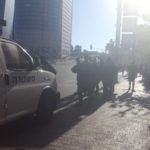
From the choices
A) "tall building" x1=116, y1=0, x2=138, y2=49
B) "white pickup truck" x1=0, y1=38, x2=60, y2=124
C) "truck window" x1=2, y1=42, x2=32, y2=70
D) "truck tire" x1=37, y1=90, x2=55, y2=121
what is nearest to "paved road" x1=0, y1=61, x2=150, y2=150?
"truck tire" x1=37, y1=90, x2=55, y2=121

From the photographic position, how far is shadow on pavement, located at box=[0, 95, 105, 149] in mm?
8422

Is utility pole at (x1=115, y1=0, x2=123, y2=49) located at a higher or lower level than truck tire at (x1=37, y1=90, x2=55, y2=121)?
higher

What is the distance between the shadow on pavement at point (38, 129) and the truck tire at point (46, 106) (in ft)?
0.59

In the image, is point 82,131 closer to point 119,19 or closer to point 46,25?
point 119,19

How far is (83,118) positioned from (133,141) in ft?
10.2

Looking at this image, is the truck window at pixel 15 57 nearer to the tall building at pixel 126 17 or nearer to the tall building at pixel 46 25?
the tall building at pixel 126 17

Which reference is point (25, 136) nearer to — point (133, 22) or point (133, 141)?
point (133, 141)

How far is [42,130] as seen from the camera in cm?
980

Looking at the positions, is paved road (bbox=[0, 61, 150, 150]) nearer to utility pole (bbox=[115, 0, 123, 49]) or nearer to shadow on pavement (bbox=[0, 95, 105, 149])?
shadow on pavement (bbox=[0, 95, 105, 149])

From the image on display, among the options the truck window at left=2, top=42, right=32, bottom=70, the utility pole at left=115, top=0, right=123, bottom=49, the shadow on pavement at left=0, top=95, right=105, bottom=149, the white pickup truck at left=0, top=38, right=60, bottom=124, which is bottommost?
the shadow on pavement at left=0, top=95, right=105, bottom=149

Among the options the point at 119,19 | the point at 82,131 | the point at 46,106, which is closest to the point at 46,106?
the point at 46,106

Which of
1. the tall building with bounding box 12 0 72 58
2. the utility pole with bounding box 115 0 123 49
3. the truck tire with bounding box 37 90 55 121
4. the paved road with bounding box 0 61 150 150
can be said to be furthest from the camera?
the tall building with bounding box 12 0 72 58

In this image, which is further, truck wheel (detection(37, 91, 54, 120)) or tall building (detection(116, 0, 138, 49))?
tall building (detection(116, 0, 138, 49))

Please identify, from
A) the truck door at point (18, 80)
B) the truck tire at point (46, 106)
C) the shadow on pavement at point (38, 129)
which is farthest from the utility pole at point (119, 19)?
the truck door at point (18, 80)
